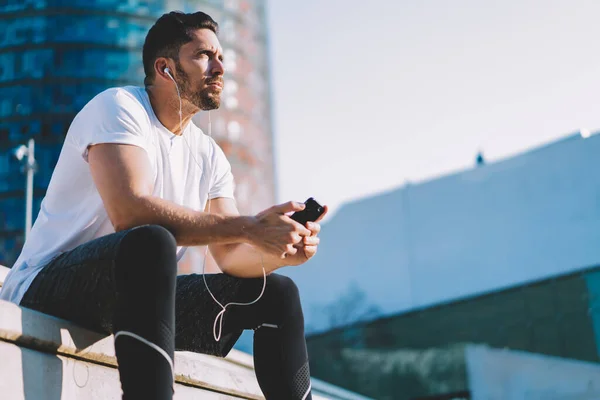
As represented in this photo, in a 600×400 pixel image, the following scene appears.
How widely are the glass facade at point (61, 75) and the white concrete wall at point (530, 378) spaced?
25.6 m

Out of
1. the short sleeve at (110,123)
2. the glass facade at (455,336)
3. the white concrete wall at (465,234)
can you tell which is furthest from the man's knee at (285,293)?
the white concrete wall at (465,234)

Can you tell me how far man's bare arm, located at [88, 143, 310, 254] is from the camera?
2.04 meters

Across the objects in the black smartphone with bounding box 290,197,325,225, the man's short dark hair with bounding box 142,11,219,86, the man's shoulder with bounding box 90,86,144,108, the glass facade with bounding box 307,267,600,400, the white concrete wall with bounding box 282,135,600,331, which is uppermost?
the white concrete wall with bounding box 282,135,600,331

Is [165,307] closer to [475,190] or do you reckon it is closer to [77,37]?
[475,190]

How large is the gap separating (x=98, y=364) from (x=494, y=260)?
2676 centimetres

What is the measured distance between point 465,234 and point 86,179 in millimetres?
26991

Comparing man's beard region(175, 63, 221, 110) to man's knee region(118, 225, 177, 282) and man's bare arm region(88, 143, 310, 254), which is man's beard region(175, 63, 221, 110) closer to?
man's bare arm region(88, 143, 310, 254)

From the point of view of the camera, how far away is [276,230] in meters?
2.10

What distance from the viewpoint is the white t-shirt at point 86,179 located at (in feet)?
7.18

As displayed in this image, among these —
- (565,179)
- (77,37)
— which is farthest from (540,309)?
(77,37)

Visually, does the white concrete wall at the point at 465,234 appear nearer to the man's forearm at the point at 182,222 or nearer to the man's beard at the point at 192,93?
the man's beard at the point at 192,93

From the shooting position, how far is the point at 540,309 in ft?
69.2

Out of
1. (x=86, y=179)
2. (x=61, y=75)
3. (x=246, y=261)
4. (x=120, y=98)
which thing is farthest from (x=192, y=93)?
(x=61, y=75)

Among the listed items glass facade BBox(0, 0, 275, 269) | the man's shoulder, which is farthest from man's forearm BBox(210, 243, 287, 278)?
glass facade BBox(0, 0, 275, 269)
